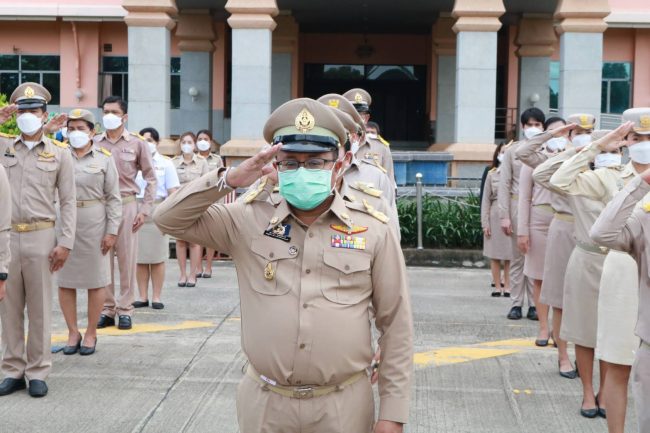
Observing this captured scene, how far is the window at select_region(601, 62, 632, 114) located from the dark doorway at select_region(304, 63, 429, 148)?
5125mm

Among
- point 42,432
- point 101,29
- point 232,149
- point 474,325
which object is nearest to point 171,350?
point 42,432

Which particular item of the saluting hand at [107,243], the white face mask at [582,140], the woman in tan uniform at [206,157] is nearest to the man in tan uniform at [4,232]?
the saluting hand at [107,243]

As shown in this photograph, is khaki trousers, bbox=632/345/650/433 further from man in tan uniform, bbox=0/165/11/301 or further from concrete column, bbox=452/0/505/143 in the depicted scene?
concrete column, bbox=452/0/505/143

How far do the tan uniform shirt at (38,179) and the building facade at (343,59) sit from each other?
11.2m

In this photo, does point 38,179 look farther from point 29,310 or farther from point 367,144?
point 367,144

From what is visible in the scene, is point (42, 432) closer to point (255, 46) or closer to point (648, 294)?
point (648, 294)

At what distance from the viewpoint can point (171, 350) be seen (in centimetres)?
809

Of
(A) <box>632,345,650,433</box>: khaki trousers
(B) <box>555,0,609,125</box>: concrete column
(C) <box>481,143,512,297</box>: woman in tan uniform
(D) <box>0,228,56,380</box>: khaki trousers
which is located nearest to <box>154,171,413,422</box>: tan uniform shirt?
(A) <box>632,345,650,433</box>: khaki trousers

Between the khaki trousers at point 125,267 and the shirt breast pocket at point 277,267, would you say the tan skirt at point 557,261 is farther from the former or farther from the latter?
the shirt breast pocket at point 277,267

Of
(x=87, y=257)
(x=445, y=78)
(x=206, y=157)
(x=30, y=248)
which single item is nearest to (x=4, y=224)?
(x=30, y=248)

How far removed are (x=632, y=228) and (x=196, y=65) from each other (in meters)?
20.9

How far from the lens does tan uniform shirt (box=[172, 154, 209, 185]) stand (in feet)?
40.7

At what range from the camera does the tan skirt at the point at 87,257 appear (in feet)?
25.7

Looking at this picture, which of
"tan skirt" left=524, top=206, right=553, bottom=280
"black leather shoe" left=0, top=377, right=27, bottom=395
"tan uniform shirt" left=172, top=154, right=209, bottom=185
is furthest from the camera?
"tan uniform shirt" left=172, top=154, right=209, bottom=185
